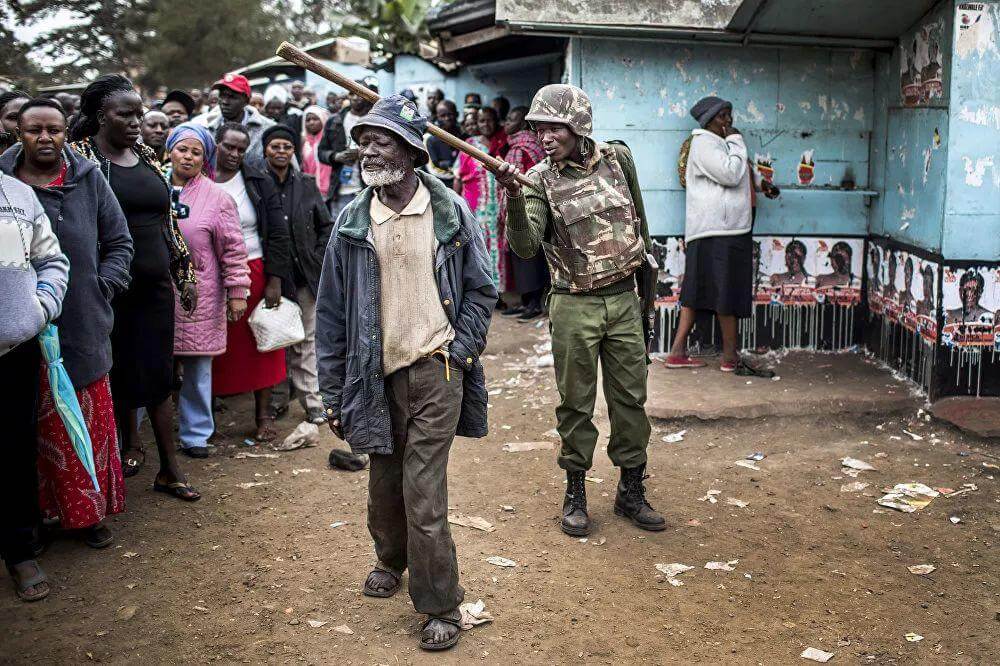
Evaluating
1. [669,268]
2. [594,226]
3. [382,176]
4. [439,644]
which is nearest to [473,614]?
[439,644]

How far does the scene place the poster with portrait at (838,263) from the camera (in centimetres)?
816

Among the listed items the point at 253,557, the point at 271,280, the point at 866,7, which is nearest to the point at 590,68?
the point at 866,7

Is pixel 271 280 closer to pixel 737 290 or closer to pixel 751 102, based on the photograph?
pixel 737 290

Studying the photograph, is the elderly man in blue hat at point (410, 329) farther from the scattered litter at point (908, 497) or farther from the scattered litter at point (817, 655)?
the scattered litter at point (908, 497)

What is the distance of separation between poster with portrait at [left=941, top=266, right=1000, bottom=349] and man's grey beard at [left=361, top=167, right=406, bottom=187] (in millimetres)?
4544

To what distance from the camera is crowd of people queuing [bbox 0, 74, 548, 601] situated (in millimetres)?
4305

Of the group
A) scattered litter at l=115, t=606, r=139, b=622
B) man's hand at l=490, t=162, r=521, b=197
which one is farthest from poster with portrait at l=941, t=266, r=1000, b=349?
scattered litter at l=115, t=606, r=139, b=622

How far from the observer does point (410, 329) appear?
382cm

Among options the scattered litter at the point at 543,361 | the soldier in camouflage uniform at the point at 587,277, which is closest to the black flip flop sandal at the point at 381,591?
the soldier in camouflage uniform at the point at 587,277

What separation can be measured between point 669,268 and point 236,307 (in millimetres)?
3761

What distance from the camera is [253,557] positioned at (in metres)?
4.77

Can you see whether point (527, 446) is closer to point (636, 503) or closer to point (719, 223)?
point (636, 503)

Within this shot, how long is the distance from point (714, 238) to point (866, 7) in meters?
1.97

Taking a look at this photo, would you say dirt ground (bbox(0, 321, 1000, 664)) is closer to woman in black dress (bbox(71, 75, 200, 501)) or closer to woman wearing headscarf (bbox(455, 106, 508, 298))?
woman in black dress (bbox(71, 75, 200, 501))
